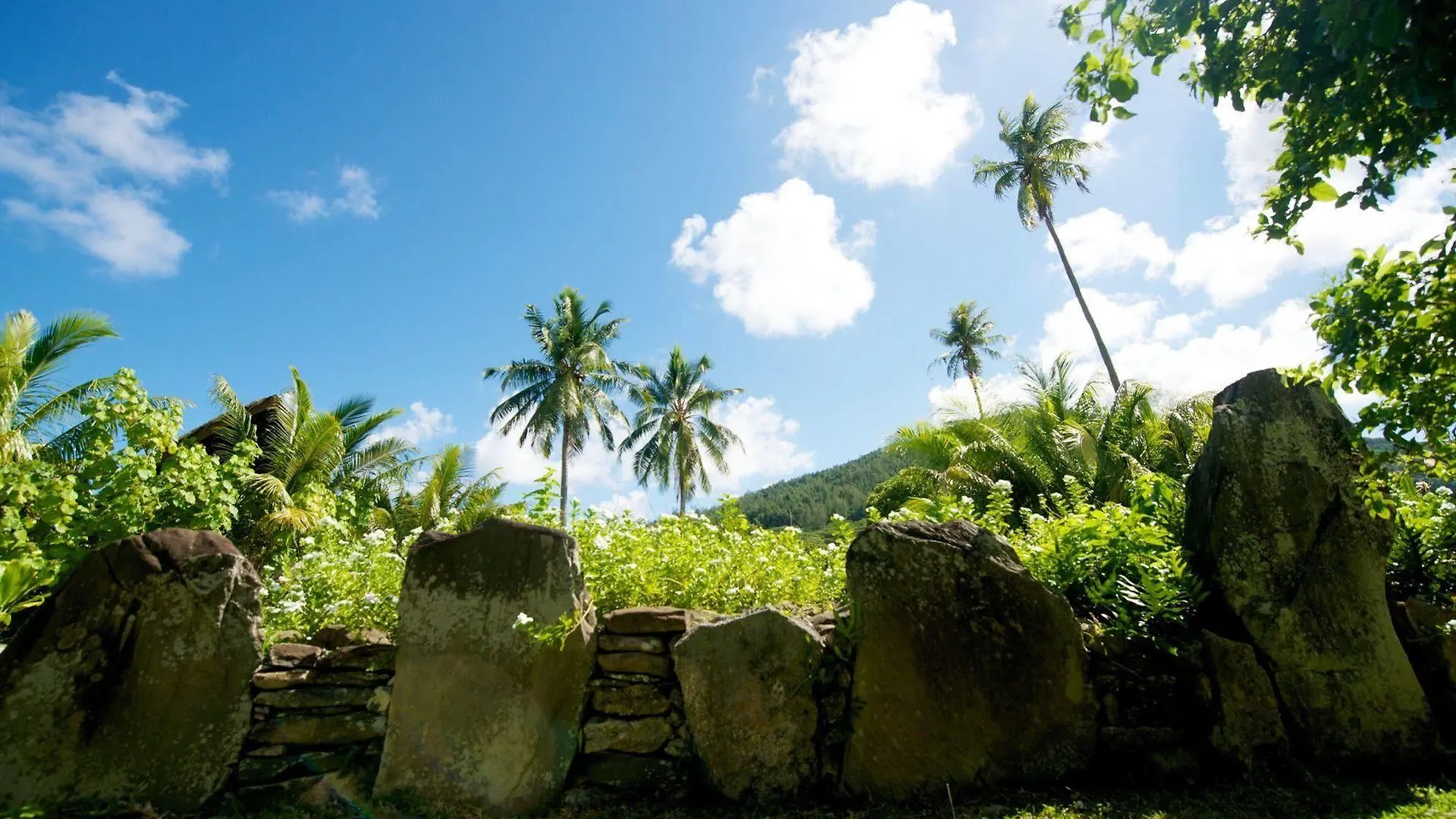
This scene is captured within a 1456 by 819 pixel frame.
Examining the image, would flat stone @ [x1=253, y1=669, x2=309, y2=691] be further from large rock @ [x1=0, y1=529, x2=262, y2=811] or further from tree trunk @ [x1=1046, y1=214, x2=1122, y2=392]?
tree trunk @ [x1=1046, y1=214, x2=1122, y2=392]

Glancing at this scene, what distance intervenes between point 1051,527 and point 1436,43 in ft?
9.25

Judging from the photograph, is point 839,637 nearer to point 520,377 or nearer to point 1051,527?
point 1051,527

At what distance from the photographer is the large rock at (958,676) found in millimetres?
3410

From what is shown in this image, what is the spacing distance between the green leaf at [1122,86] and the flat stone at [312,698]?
180 inches

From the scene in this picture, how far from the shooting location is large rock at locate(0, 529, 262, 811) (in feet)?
11.0

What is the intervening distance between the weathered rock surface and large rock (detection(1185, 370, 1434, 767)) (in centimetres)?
14

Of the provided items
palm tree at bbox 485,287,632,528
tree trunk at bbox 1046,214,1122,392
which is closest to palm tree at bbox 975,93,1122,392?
tree trunk at bbox 1046,214,1122,392

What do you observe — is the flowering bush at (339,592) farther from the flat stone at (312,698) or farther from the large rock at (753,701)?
the large rock at (753,701)

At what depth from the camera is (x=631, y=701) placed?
3.76 metres

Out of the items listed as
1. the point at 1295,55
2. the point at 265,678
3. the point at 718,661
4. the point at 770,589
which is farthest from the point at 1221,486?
the point at 265,678

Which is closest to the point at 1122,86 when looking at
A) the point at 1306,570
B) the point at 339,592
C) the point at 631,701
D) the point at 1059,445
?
the point at 1306,570

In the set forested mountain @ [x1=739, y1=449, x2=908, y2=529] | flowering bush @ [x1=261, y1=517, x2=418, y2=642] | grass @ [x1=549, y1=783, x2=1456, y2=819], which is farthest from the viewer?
forested mountain @ [x1=739, y1=449, x2=908, y2=529]

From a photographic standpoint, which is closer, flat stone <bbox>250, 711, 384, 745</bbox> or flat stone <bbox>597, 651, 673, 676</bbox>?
flat stone <bbox>250, 711, 384, 745</bbox>

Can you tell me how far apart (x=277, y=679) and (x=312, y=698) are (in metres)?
0.22
